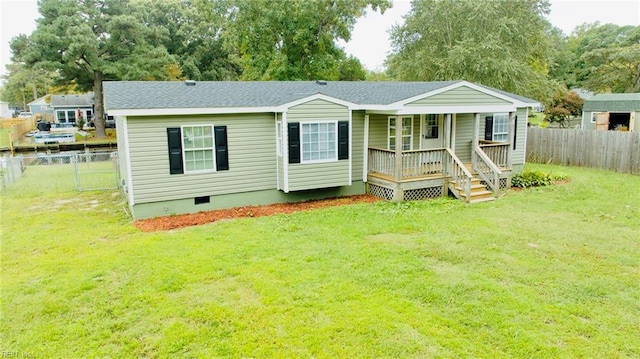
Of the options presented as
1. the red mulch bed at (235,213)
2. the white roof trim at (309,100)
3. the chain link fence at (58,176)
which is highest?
the white roof trim at (309,100)

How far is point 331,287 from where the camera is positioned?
5934 millimetres

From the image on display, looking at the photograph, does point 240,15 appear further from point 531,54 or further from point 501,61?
point 531,54

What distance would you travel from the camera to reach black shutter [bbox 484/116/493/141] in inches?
569

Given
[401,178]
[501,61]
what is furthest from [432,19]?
[401,178]

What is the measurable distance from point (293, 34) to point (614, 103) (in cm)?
2076

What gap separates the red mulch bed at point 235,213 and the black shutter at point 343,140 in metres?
1.30

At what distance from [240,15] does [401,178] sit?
17366mm

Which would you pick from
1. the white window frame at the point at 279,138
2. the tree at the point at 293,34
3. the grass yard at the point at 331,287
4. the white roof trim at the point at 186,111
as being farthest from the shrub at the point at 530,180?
the tree at the point at 293,34

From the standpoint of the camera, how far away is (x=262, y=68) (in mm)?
25094

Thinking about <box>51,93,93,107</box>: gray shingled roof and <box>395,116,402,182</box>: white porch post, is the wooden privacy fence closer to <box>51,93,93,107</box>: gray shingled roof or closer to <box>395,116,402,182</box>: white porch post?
<box>395,116,402,182</box>: white porch post

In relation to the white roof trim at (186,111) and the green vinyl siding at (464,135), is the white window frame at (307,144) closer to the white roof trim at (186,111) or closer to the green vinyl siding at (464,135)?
the white roof trim at (186,111)

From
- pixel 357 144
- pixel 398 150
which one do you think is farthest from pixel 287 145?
pixel 398 150

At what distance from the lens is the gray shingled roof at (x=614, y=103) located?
25.8 m

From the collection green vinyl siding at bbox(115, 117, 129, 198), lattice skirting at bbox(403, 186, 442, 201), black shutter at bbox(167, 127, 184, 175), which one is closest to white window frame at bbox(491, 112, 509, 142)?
lattice skirting at bbox(403, 186, 442, 201)
